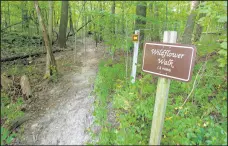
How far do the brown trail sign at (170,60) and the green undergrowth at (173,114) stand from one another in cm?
108

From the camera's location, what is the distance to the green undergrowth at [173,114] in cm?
247

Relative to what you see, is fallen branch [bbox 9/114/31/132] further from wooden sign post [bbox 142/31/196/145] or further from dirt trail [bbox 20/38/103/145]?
wooden sign post [bbox 142/31/196/145]

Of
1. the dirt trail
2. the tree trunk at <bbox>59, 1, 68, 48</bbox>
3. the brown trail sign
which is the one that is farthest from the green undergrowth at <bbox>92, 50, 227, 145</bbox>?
the tree trunk at <bbox>59, 1, 68, 48</bbox>

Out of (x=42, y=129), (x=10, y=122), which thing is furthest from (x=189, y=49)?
(x=10, y=122)

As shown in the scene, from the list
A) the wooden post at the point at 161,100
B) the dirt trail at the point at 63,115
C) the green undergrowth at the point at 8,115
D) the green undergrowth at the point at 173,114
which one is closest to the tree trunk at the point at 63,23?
the dirt trail at the point at 63,115

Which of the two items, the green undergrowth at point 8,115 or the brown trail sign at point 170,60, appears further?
the green undergrowth at point 8,115

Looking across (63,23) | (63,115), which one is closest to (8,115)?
(63,115)

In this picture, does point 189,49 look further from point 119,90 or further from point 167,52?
point 119,90

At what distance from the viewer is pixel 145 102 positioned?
328 cm

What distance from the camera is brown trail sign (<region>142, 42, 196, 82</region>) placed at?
71.8 inches

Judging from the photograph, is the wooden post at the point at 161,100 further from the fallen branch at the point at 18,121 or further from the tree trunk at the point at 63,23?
the tree trunk at the point at 63,23

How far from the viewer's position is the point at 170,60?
1947mm

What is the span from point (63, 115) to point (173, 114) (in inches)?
90.4

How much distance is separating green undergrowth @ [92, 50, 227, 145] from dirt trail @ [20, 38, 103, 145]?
321 millimetres
